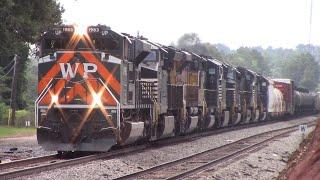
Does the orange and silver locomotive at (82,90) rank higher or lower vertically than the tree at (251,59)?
lower

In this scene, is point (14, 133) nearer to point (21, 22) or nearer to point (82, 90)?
point (21, 22)

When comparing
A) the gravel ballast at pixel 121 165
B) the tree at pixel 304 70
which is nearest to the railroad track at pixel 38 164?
the gravel ballast at pixel 121 165

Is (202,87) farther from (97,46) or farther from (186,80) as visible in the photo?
(97,46)

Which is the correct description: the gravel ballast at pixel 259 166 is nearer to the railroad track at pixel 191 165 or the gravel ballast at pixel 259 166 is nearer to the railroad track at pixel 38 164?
the railroad track at pixel 191 165

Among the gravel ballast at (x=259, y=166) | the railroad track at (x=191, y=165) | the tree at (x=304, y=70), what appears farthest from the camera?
the tree at (x=304, y=70)

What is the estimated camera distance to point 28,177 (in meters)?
12.8

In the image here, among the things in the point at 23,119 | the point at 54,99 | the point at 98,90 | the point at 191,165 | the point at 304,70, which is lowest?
the point at 191,165

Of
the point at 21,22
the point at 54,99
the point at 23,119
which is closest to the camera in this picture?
the point at 54,99

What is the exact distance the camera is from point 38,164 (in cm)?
1549

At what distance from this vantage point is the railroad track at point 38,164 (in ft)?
43.0

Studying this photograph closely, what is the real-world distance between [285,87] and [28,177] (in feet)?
146

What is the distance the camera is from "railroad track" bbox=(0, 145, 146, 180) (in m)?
13.1

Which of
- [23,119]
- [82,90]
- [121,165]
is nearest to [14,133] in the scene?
[23,119]

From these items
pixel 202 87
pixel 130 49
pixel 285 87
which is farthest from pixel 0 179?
pixel 285 87
